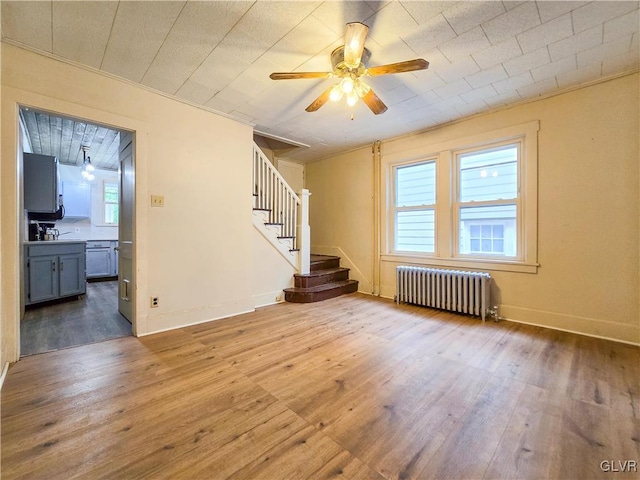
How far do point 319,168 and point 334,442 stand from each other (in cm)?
504

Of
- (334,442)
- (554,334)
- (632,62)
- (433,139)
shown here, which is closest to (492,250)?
(554,334)

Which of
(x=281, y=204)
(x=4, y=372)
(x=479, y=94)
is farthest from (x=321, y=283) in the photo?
(x=4, y=372)

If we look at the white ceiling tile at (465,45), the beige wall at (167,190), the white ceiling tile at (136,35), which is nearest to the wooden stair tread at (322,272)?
the beige wall at (167,190)

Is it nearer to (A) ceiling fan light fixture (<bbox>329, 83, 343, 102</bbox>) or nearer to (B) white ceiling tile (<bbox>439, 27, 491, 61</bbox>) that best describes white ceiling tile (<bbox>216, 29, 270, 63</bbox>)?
(A) ceiling fan light fixture (<bbox>329, 83, 343, 102</bbox>)

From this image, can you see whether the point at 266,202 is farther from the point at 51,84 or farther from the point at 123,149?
the point at 51,84

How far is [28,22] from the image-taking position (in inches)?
75.4

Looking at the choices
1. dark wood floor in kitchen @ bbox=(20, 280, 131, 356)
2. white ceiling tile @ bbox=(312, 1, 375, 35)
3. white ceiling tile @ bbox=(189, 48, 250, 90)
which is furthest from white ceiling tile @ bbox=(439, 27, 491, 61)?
dark wood floor in kitchen @ bbox=(20, 280, 131, 356)

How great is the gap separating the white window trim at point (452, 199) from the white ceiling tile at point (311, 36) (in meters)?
2.50

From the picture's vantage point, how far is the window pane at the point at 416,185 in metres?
4.14

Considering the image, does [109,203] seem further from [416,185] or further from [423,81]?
[423,81]

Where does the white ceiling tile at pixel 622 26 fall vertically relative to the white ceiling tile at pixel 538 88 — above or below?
below

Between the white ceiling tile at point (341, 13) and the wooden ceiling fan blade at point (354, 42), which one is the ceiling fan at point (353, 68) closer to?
the wooden ceiling fan blade at point (354, 42)

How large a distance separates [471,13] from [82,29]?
2890mm

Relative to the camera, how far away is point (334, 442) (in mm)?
1374
